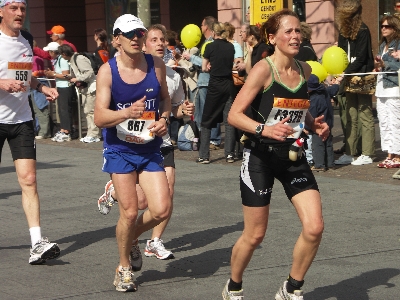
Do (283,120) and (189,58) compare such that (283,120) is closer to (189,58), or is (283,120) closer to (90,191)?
(90,191)

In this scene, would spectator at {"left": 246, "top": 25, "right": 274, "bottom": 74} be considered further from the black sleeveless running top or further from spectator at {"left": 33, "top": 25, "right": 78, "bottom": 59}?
spectator at {"left": 33, "top": 25, "right": 78, "bottom": 59}

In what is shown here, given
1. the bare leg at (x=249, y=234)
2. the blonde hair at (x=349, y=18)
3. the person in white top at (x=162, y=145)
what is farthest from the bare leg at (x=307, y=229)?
the blonde hair at (x=349, y=18)

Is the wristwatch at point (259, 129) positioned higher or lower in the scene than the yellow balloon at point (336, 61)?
lower

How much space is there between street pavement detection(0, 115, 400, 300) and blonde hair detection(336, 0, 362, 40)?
5.97 ft

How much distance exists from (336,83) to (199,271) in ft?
18.2

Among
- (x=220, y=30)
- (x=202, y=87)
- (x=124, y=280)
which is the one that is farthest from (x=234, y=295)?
(x=202, y=87)

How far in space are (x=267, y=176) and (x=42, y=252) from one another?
7.87ft

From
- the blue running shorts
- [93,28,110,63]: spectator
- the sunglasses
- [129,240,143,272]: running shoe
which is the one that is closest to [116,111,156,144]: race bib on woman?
the blue running shorts

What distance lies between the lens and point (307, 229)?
223 inches

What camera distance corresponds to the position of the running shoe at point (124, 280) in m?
6.54

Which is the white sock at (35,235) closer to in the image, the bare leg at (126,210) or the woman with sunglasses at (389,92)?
the bare leg at (126,210)

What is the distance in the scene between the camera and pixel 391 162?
12148 mm

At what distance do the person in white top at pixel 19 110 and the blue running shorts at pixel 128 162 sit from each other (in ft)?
4.45

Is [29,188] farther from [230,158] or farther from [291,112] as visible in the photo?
[230,158]
